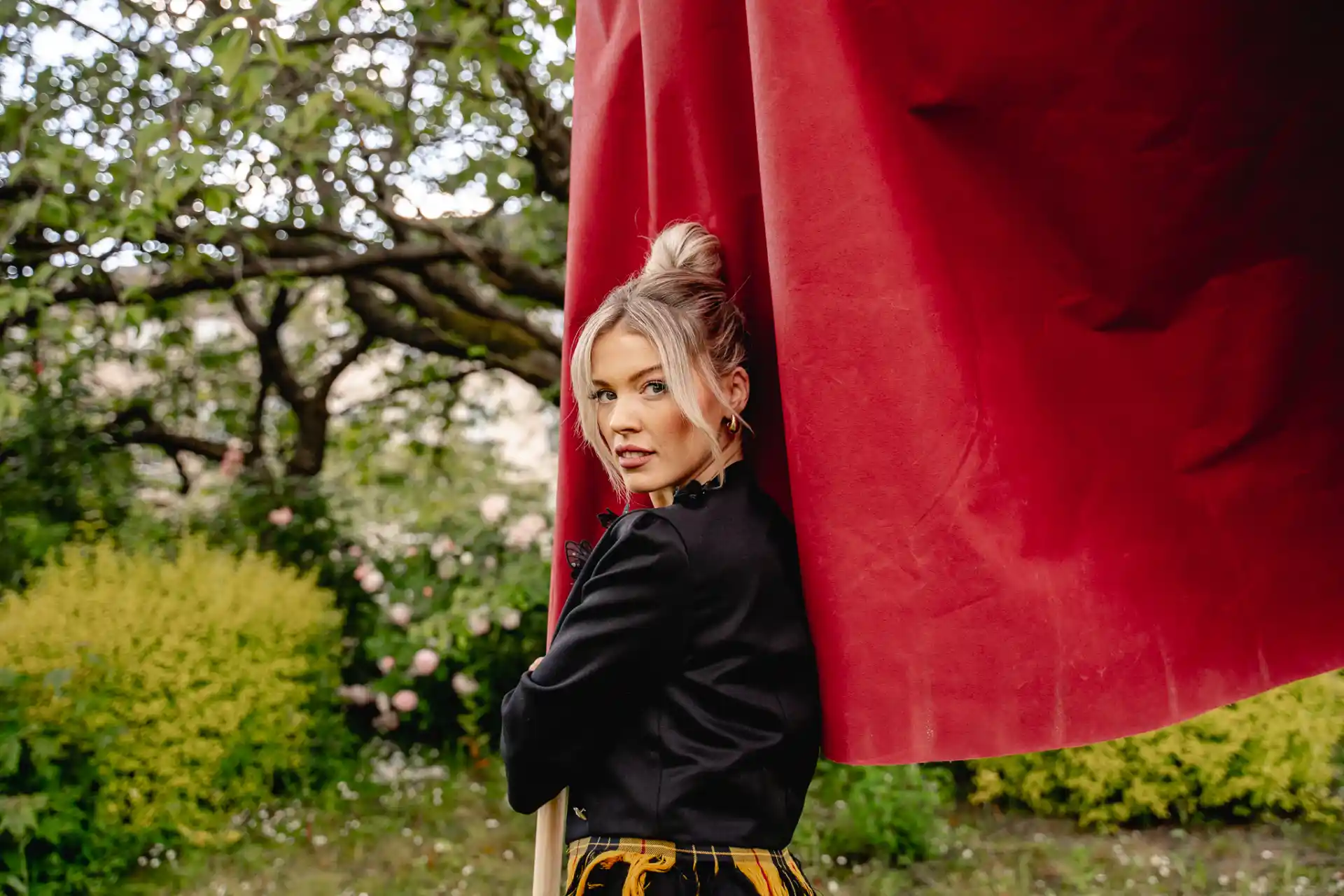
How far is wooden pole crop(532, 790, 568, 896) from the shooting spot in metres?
1.46

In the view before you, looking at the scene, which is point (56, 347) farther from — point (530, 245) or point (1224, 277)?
point (1224, 277)

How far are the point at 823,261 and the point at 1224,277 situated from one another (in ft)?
1.31

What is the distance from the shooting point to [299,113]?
355cm

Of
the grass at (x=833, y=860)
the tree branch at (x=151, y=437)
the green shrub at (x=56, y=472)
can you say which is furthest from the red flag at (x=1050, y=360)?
the tree branch at (x=151, y=437)

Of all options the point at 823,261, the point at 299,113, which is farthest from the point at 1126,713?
the point at 299,113

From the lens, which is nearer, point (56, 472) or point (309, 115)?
point (309, 115)

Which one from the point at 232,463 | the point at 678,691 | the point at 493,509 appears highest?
the point at 232,463

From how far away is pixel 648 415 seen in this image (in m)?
1.45

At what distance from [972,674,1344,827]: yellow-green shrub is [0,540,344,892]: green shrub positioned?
354cm

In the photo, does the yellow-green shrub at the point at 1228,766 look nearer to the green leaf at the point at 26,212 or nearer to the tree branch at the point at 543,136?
the tree branch at the point at 543,136

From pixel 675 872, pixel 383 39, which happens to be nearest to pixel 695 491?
pixel 675 872

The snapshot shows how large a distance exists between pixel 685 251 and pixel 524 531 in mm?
4188

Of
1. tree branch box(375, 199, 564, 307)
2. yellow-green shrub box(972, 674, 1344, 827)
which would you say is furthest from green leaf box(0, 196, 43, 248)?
yellow-green shrub box(972, 674, 1344, 827)

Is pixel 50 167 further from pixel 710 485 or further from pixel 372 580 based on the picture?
pixel 710 485
